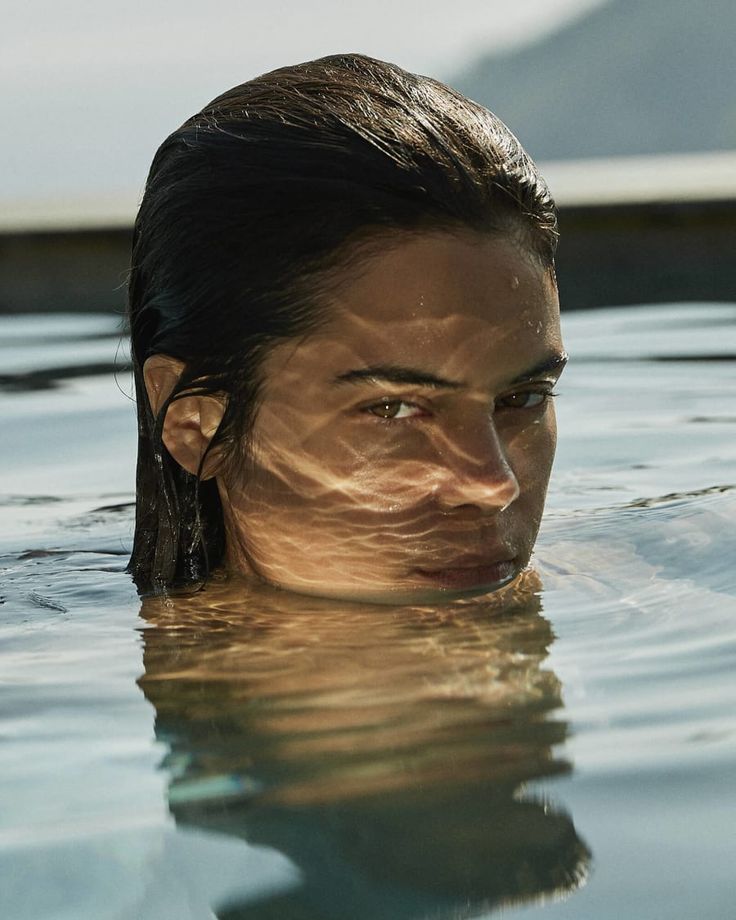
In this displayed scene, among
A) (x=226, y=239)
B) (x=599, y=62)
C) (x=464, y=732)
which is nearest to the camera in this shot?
(x=464, y=732)

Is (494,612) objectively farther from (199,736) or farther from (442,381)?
(199,736)

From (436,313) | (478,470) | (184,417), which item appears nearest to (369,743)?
(478,470)

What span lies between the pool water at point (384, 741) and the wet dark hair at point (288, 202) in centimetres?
39

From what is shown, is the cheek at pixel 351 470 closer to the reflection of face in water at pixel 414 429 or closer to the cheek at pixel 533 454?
the reflection of face in water at pixel 414 429

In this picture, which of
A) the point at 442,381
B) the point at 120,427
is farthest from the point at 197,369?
the point at 120,427

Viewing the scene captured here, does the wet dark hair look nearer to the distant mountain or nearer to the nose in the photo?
the nose

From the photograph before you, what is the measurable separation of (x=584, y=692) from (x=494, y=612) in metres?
0.41

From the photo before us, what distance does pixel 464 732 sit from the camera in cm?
159

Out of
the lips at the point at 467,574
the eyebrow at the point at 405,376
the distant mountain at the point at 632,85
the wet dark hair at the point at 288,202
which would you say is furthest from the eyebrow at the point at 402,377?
the distant mountain at the point at 632,85

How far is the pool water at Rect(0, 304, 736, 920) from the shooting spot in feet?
4.09

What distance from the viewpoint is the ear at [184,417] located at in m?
2.21

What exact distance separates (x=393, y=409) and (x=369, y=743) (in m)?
0.58

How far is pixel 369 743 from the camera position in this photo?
158 centimetres

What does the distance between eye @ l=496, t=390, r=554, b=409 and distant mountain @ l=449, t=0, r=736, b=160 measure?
3508 cm
